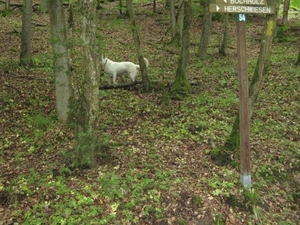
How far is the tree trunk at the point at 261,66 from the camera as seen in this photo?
5768 millimetres

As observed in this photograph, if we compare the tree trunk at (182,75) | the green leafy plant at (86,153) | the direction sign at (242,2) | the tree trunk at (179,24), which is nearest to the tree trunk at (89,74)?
the green leafy plant at (86,153)

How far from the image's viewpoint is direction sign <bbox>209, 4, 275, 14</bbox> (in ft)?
16.2

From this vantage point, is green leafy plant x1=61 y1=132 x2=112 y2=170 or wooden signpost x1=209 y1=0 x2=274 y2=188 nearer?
wooden signpost x1=209 y1=0 x2=274 y2=188

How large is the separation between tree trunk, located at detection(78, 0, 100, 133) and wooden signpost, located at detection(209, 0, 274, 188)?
201 cm

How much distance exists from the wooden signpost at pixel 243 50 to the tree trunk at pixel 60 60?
3.43 m

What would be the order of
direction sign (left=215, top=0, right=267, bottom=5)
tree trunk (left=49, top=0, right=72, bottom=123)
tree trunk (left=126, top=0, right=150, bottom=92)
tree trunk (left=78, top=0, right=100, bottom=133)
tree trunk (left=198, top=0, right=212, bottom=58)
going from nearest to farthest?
direction sign (left=215, top=0, right=267, bottom=5) < tree trunk (left=78, top=0, right=100, bottom=133) < tree trunk (left=49, top=0, right=72, bottom=123) < tree trunk (left=126, top=0, right=150, bottom=92) < tree trunk (left=198, top=0, right=212, bottom=58)

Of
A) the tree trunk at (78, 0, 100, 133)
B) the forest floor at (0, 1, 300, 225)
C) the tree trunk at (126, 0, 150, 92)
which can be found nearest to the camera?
the forest floor at (0, 1, 300, 225)

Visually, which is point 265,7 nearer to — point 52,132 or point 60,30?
point 60,30

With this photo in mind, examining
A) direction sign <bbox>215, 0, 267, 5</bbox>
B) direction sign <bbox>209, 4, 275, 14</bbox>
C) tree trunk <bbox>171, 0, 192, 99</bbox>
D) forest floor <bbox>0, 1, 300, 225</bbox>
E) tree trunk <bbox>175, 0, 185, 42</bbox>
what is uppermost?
tree trunk <bbox>175, 0, 185, 42</bbox>

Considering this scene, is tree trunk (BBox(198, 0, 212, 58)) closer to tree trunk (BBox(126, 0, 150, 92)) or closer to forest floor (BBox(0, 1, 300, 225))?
forest floor (BBox(0, 1, 300, 225))

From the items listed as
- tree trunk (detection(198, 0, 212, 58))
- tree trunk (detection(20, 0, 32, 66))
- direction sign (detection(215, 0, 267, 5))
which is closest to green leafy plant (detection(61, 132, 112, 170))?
direction sign (detection(215, 0, 267, 5))

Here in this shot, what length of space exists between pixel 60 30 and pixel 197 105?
4.46 metres

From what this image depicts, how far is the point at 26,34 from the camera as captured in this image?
11383 mm

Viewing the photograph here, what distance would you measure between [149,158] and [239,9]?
330 cm
